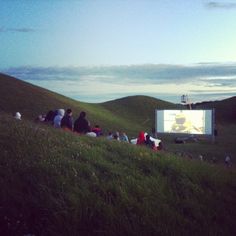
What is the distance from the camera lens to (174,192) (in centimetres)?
1166

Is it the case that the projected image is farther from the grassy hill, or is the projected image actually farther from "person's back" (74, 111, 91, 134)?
the grassy hill

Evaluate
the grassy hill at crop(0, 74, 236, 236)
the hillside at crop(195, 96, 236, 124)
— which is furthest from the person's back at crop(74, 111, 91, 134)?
the hillside at crop(195, 96, 236, 124)

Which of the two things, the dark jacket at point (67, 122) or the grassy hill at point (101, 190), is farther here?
the dark jacket at point (67, 122)

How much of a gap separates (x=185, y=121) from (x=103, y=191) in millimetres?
57832

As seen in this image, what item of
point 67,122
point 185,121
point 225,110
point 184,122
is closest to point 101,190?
point 67,122

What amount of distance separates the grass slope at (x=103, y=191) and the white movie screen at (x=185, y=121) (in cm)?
5332

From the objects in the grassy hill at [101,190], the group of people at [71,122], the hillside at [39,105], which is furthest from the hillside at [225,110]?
the grassy hill at [101,190]

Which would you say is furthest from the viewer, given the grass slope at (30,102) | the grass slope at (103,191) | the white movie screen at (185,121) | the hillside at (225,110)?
the hillside at (225,110)

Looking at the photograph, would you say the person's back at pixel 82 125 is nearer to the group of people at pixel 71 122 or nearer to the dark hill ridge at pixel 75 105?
the group of people at pixel 71 122

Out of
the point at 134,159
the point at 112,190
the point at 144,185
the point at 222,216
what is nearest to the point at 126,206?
the point at 112,190

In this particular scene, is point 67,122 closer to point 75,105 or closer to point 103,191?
point 103,191

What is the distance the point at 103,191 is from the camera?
1049 centimetres

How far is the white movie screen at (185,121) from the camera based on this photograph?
221 ft

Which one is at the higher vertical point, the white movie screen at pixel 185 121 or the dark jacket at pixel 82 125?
the dark jacket at pixel 82 125
